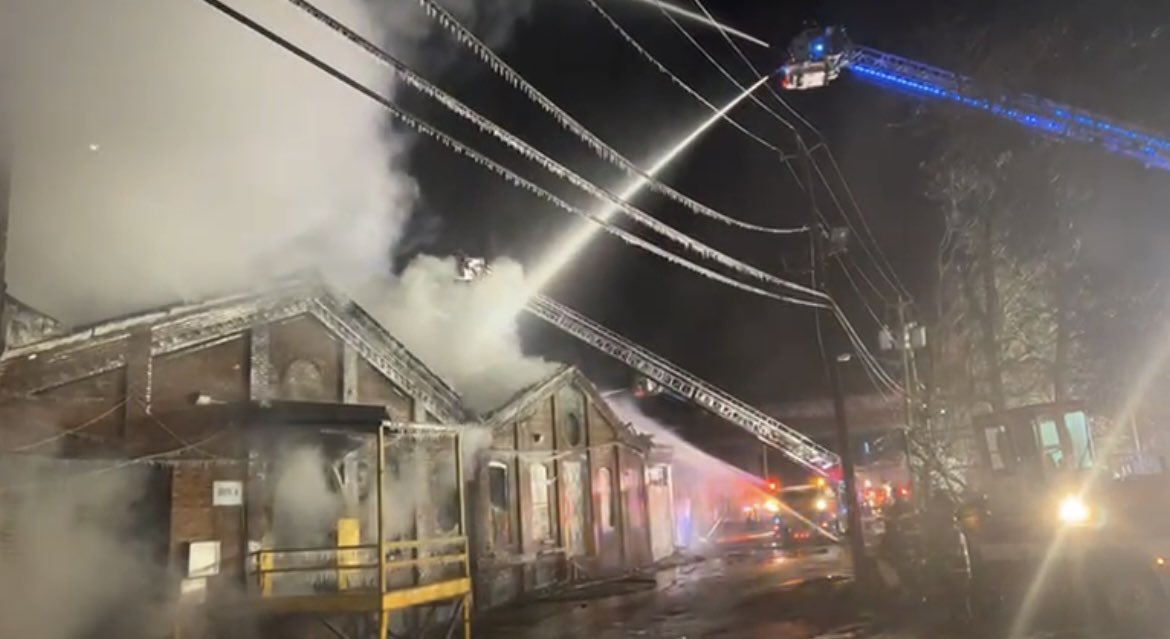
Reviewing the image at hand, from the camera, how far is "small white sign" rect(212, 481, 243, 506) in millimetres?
12609

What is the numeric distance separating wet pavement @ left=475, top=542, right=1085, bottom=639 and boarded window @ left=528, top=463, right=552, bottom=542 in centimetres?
168

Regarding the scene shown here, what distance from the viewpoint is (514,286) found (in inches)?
1056

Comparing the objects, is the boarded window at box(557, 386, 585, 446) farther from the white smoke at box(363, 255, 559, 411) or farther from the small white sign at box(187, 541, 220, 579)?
the small white sign at box(187, 541, 220, 579)

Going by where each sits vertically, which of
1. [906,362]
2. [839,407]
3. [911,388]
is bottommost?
[839,407]

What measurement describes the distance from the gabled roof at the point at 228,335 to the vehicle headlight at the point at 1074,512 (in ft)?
35.4

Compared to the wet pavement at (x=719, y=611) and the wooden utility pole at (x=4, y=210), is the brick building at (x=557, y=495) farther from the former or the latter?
the wooden utility pole at (x=4, y=210)

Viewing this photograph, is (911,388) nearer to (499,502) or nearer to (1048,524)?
(1048,524)

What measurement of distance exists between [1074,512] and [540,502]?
1182 cm

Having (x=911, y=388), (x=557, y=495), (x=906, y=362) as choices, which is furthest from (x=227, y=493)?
(x=911, y=388)

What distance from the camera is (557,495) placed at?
2156 centimetres

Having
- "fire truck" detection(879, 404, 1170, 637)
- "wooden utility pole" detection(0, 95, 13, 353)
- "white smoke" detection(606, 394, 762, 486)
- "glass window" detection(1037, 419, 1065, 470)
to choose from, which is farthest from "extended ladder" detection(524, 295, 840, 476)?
"wooden utility pole" detection(0, 95, 13, 353)

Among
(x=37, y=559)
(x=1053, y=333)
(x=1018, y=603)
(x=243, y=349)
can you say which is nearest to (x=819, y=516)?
(x=1053, y=333)

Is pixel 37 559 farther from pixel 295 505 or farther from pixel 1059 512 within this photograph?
pixel 1059 512

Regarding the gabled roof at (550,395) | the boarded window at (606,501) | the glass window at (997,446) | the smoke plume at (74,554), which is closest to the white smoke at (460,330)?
the gabled roof at (550,395)
